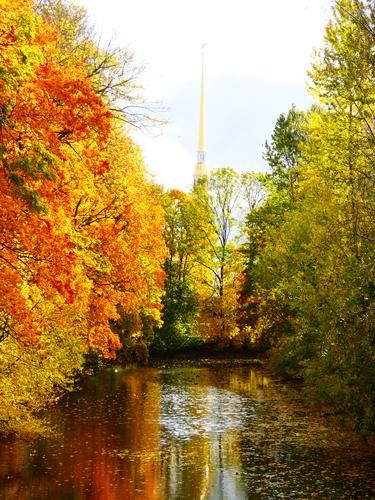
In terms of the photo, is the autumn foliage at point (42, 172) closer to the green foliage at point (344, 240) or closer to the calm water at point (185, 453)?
the calm water at point (185, 453)

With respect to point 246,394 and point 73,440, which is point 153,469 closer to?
point 73,440

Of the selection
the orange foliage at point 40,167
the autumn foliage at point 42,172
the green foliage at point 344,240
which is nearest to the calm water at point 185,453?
the green foliage at point 344,240

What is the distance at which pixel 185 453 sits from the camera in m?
17.8

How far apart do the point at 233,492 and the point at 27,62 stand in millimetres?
9388

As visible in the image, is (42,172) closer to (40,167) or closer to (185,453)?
(40,167)

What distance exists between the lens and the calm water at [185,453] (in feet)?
46.5

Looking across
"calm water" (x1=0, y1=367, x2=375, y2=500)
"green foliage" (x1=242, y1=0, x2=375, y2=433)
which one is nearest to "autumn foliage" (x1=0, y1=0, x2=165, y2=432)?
"calm water" (x1=0, y1=367, x2=375, y2=500)

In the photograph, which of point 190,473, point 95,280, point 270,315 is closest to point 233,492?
point 190,473

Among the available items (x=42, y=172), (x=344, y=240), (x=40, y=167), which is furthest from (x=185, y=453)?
(x=40, y=167)

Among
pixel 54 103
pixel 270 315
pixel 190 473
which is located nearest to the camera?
pixel 54 103

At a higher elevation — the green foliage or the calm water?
the green foliage

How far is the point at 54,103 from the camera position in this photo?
12.9 metres

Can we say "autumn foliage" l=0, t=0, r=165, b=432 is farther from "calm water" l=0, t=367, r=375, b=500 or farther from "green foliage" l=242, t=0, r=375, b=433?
"green foliage" l=242, t=0, r=375, b=433

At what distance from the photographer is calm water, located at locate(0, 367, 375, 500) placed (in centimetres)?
1416
